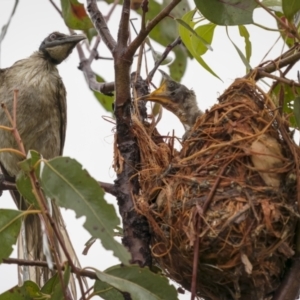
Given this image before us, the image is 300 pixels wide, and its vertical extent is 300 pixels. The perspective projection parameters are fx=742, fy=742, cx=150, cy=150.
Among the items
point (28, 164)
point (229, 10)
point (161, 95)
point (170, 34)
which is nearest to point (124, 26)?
point (229, 10)

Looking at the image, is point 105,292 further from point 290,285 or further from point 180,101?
point 180,101

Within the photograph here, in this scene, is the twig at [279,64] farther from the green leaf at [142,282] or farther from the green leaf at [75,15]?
the green leaf at [142,282]

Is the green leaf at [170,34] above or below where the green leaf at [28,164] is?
above

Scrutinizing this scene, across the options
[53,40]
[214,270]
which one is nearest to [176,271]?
[214,270]

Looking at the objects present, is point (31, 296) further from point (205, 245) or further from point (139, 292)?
point (205, 245)

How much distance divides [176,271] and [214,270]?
19cm

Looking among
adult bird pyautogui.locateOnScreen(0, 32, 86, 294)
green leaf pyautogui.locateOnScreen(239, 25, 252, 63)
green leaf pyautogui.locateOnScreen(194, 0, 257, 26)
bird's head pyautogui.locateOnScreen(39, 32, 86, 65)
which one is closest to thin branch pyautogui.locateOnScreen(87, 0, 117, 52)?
green leaf pyautogui.locateOnScreen(194, 0, 257, 26)

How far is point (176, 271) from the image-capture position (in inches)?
102

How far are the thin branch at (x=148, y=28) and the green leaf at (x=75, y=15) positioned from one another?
0.64 metres

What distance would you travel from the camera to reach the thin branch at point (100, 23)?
2683 millimetres

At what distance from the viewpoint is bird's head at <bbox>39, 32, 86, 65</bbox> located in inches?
176

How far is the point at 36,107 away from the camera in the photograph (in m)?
4.22

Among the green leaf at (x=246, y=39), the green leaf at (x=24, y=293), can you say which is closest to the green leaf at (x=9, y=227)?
the green leaf at (x=24, y=293)

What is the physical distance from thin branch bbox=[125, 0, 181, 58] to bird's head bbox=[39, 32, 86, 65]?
2.05 meters
